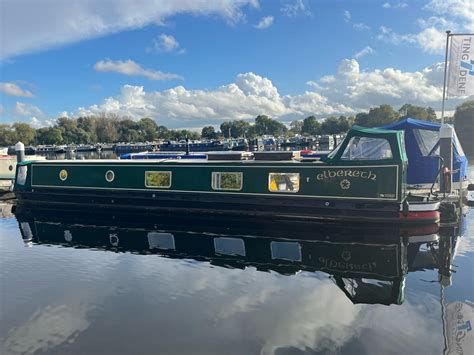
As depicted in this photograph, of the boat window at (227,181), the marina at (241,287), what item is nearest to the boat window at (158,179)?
the boat window at (227,181)

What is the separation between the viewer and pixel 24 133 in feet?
383

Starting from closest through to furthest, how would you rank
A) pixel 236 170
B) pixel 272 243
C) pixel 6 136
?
pixel 272 243
pixel 236 170
pixel 6 136

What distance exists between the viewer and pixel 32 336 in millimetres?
6586

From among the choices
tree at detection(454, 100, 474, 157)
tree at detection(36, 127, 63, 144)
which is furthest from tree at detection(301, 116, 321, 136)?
tree at detection(36, 127, 63, 144)

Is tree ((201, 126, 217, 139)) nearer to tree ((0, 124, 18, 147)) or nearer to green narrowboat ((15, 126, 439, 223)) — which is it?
tree ((0, 124, 18, 147))

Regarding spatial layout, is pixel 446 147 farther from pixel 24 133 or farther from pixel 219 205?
pixel 24 133

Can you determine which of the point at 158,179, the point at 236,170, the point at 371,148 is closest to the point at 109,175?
the point at 158,179

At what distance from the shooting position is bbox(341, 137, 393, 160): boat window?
43.2ft

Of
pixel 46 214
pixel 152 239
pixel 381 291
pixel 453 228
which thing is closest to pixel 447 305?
pixel 381 291

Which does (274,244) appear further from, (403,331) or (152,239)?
(403,331)

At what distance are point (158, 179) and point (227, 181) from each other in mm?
3115

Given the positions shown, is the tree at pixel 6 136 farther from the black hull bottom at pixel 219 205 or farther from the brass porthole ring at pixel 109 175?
the brass porthole ring at pixel 109 175

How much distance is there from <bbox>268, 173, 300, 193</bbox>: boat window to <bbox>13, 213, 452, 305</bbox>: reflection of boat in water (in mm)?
1350

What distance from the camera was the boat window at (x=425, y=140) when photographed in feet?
53.9
